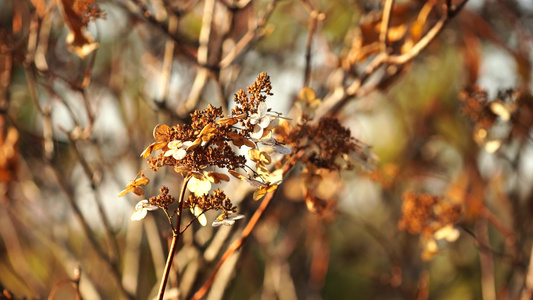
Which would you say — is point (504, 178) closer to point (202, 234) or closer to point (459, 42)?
point (459, 42)

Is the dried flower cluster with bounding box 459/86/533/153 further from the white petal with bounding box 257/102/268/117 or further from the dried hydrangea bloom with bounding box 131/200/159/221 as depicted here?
the dried hydrangea bloom with bounding box 131/200/159/221

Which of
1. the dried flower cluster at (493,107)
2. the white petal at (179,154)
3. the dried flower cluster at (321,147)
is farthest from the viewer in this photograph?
the dried flower cluster at (493,107)

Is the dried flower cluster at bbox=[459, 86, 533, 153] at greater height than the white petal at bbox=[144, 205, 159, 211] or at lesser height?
greater

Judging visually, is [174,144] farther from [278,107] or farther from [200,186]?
[278,107]

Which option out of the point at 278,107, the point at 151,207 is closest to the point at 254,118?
the point at 151,207

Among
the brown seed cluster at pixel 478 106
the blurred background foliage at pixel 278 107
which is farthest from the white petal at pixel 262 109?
the brown seed cluster at pixel 478 106

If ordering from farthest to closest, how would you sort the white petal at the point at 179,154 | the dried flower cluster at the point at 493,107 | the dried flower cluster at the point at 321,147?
the dried flower cluster at the point at 493,107 → the dried flower cluster at the point at 321,147 → the white petal at the point at 179,154

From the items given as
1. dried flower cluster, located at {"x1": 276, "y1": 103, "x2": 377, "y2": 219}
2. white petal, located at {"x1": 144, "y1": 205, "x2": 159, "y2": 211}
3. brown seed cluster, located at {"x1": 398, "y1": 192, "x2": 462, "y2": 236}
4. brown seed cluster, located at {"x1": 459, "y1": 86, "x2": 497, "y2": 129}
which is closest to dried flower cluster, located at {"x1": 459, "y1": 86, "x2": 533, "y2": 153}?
brown seed cluster, located at {"x1": 459, "y1": 86, "x2": 497, "y2": 129}

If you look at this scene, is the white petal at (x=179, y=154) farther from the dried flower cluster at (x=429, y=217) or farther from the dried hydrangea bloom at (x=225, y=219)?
the dried flower cluster at (x=429, y=217)

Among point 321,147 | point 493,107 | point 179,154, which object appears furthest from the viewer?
point 493,107
